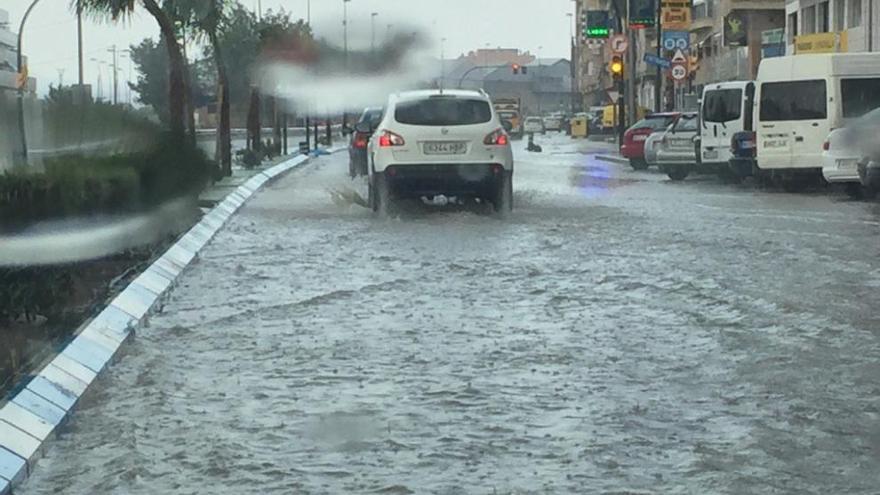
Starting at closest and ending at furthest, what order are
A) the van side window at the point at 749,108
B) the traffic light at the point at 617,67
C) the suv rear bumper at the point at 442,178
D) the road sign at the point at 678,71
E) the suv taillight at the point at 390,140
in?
the suv rear bumper at the point at 442,178
the suv taillight at the point at 390,140
the van side window at the point at 749,108
the road sign at the point at 678,71
the traffic light at the point at 617,67

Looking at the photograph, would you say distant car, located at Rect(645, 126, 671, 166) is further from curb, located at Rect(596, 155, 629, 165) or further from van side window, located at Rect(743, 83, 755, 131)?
curb, located at Rect(596, 155, 629, 165)

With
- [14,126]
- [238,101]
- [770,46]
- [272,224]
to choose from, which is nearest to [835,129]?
[272,224]

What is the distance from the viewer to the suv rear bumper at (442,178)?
2386 cm

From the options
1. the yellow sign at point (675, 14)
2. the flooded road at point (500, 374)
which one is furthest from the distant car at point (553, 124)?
the flooded road at point (500, 374)

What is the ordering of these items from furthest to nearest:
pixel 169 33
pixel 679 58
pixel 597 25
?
pixel 597 25 → pixel 679 58 → pixel 169 33

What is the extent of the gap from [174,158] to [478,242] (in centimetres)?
448

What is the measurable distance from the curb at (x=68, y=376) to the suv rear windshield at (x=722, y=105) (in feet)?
67.7

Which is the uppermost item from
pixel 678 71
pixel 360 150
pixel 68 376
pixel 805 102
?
pixel 678 71

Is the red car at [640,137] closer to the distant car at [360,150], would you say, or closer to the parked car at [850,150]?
the distant car at [360,150]

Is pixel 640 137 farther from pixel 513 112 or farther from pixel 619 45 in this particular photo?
pixel 513 112

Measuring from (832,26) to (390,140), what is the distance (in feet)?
118

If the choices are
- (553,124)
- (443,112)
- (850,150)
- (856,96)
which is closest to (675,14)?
(856,96)

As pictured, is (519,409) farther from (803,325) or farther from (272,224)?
(272,224)

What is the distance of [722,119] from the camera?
36.2 m
